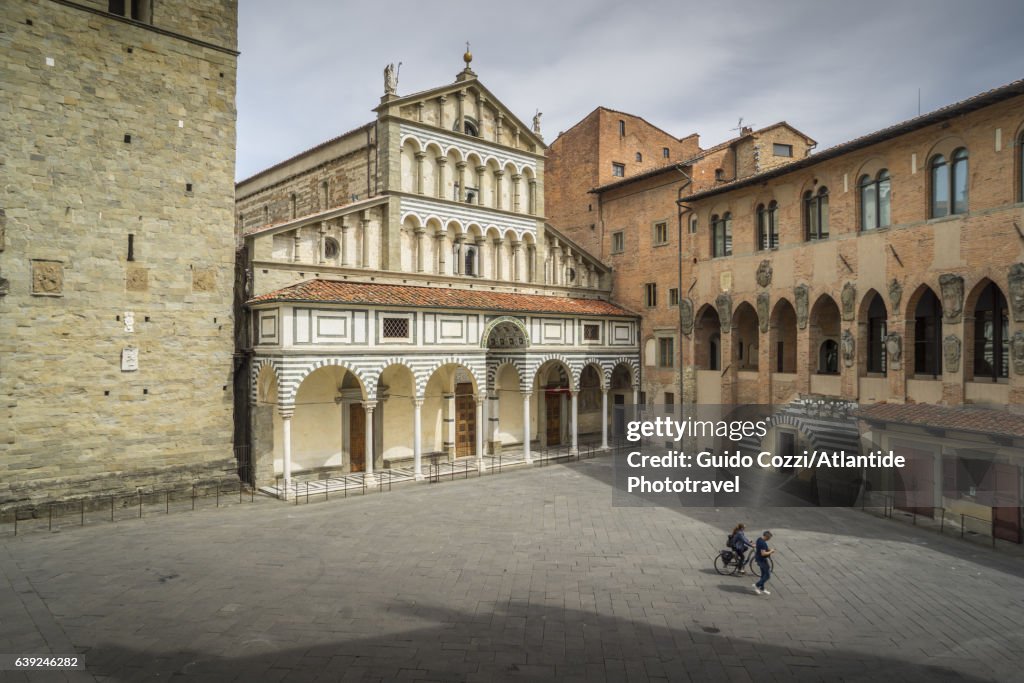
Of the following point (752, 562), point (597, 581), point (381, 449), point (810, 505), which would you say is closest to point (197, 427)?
point (381, 449)

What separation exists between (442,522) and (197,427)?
8.08 metres

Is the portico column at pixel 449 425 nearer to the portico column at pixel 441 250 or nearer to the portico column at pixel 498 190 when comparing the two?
the portico column at pixel 441 250

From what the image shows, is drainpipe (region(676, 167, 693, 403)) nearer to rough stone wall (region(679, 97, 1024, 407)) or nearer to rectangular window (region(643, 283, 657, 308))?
rectangular window (region(643, 283, 657, 308))

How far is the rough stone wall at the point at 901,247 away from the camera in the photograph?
16531 millimetres

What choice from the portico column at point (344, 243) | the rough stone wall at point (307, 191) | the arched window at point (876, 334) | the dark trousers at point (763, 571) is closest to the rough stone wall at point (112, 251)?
the portico column at point (344, 243)

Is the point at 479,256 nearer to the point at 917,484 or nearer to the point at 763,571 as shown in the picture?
the point at 917,484

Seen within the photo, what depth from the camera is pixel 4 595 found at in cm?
1188

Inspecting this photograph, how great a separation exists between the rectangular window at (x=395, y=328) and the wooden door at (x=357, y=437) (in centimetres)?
310

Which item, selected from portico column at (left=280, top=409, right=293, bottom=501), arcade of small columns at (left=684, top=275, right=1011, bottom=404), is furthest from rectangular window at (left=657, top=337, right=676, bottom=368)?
portico column at (left=280, top=409, right=293, bottom=501)

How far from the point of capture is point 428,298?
23156mm

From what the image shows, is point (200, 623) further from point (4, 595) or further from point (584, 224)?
point (584, 224)

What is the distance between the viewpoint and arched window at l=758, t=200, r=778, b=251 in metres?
23.8

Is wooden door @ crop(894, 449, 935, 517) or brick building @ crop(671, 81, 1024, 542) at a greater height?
brick building @ crop(671, 81, 1024, 542)

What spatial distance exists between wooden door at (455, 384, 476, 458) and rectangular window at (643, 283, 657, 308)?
874 centimetres
